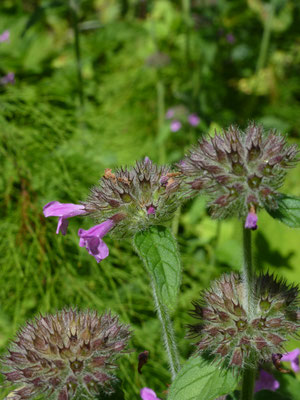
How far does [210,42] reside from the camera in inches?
113

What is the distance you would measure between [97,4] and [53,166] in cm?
279

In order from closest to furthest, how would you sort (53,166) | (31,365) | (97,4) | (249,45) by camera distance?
(31,365) → (53,166) → (249,45) → (97,4)

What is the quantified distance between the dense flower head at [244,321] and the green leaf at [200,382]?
3 cm

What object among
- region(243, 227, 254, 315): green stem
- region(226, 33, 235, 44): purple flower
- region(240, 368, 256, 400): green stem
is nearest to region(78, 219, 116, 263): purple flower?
region(243, 227, 254, 315): green stem

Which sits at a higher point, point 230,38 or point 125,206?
point 230,38

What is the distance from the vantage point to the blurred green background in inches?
70.8

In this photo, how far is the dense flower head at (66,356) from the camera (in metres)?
0.88

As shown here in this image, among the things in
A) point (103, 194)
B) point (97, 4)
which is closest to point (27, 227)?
point (103, 194)

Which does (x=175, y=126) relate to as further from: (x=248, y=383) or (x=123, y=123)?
(x=248, y=383)

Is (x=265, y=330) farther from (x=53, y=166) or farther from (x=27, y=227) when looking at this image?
(x=53, y=166)

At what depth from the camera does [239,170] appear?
31.4 inches

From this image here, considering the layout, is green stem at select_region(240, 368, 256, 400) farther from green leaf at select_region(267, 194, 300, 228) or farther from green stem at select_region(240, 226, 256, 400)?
green leaf at select_region(267, 194, 300, 228)

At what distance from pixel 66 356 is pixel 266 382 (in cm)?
54

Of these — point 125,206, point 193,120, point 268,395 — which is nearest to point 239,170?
point 125,206
